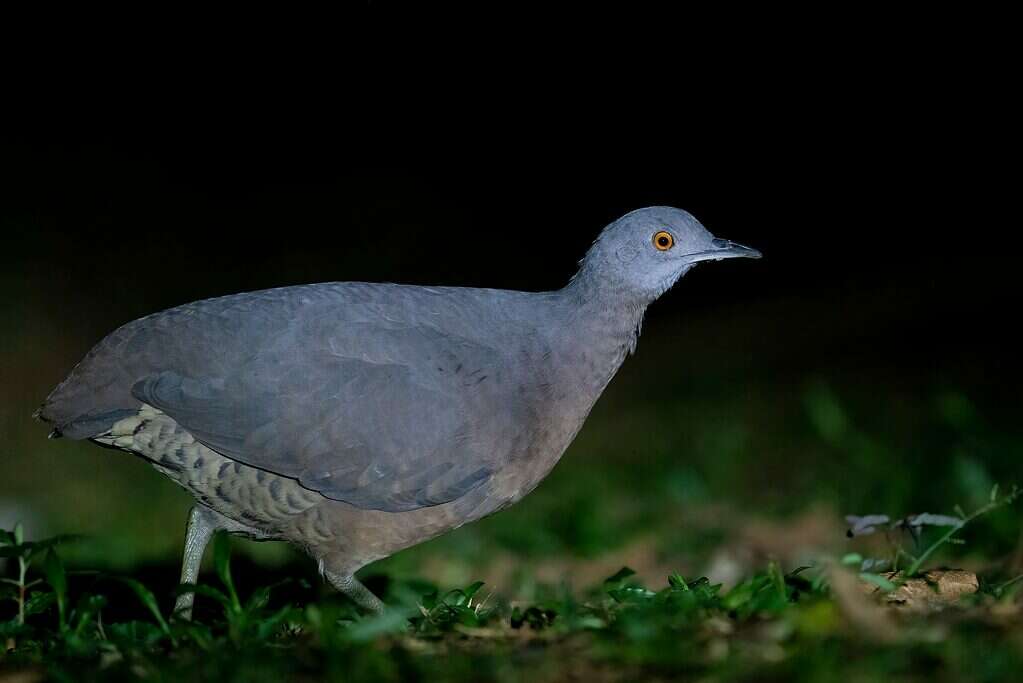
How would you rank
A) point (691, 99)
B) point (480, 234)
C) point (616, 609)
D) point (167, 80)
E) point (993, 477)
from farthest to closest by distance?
point (167, 80)
point (480, 234)
point (691, 99)
point (993, 477)
point (616, 609)

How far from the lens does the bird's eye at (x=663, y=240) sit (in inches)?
181

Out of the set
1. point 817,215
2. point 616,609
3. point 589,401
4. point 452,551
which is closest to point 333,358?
point 589,401

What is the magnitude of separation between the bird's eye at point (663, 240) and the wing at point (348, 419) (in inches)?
34.7

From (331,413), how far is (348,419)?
59mm

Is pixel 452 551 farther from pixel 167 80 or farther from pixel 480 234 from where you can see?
pixel 167 80

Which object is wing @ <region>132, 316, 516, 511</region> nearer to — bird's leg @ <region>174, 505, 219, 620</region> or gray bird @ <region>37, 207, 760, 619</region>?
gray bird @ <region>37, 207, 760, 619</region>

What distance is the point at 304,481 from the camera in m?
4.17

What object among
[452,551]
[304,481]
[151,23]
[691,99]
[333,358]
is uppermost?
[151,23]

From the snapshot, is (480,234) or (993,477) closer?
(993,477)

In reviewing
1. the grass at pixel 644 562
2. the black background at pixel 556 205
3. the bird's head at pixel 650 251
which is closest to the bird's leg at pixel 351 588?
the grass at pixel 644 562

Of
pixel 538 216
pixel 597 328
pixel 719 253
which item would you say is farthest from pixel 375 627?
pixel 538 216

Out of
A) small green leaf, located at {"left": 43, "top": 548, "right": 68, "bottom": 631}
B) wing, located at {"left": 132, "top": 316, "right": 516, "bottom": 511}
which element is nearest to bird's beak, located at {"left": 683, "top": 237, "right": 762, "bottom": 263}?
wing, located at {"left": 132, "top": 316, "right": 516, "bottom": 511}

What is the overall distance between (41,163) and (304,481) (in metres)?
8.77

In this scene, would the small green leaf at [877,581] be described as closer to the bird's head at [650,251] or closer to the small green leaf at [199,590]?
the bird's head at [650,251]
